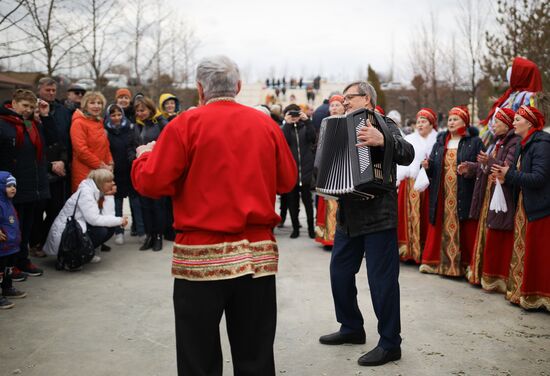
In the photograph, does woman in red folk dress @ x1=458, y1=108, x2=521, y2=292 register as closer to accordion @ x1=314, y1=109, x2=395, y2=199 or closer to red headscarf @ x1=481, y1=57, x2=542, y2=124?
red headscarf @ x1=481, y1=57, x2=542, y2=124

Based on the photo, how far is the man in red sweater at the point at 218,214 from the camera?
2518 mm

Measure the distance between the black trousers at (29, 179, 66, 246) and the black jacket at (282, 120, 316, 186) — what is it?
3.42 meters

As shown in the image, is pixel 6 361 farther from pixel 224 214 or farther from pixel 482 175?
pixel 482 175

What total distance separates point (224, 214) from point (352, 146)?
1.25 metres

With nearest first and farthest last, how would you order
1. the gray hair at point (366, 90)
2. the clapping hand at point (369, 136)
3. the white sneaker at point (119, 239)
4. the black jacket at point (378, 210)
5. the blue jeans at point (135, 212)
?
the clapping hand at point (369, 136), the black jacket at point (378, 210), the gray hair at point (366, 90), the white sneaker at point (119, 239), the blue jeans at point (135, 212)

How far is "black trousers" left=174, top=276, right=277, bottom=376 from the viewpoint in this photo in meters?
2.58

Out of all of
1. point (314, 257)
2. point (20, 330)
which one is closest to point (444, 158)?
point (314, 257)

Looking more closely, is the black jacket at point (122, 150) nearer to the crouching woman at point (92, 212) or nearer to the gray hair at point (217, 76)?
the crouching woman at point (92, 212)

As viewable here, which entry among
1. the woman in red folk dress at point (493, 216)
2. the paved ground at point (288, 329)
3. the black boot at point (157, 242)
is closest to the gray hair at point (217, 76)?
the paved ground at point (288, 329)

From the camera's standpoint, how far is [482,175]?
5566 millimetres

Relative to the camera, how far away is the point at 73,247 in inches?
236

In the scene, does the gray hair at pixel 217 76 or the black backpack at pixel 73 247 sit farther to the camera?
the black backpack at pixel 73 247

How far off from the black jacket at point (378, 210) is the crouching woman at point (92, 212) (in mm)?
3218

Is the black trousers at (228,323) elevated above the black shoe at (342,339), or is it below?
above
